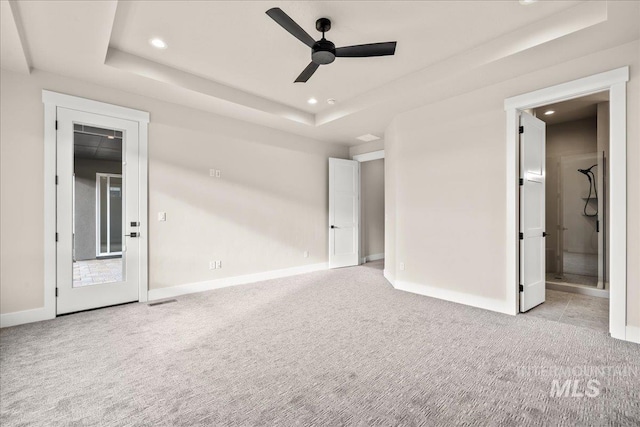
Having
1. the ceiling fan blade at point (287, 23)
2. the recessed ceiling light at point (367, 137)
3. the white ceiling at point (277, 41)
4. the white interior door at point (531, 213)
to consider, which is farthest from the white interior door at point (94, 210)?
the white interior door at point (531, 213)

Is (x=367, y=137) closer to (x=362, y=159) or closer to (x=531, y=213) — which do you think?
(x=362, y=159)

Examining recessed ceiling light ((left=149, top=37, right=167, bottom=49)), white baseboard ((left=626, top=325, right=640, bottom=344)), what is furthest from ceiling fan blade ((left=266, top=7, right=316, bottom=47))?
white baseboard ((left=626, top=325, right=640, bottom=344))

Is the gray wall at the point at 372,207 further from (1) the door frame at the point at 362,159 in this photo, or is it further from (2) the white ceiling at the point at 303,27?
(2) the white ceiling at the point at 303,27

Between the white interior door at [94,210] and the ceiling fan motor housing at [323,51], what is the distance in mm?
2712

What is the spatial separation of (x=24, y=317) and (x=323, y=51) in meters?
4.14

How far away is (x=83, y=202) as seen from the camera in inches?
140

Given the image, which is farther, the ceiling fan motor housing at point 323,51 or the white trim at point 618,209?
the white trim at point 618,209

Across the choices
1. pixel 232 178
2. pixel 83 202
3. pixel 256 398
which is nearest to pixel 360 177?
pixel 232 178

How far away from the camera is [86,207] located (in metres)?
3.60

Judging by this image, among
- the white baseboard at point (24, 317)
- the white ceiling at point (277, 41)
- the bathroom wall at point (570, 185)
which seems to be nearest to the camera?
the white ceiling at point (277, 41)

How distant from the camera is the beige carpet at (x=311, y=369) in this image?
1771mm

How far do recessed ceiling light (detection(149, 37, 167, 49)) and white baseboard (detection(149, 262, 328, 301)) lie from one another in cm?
300

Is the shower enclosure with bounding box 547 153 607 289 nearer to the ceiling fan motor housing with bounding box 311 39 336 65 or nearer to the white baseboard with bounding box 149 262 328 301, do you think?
the white baseboard with bounding box 149 262 328 301

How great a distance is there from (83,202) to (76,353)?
1.84m
